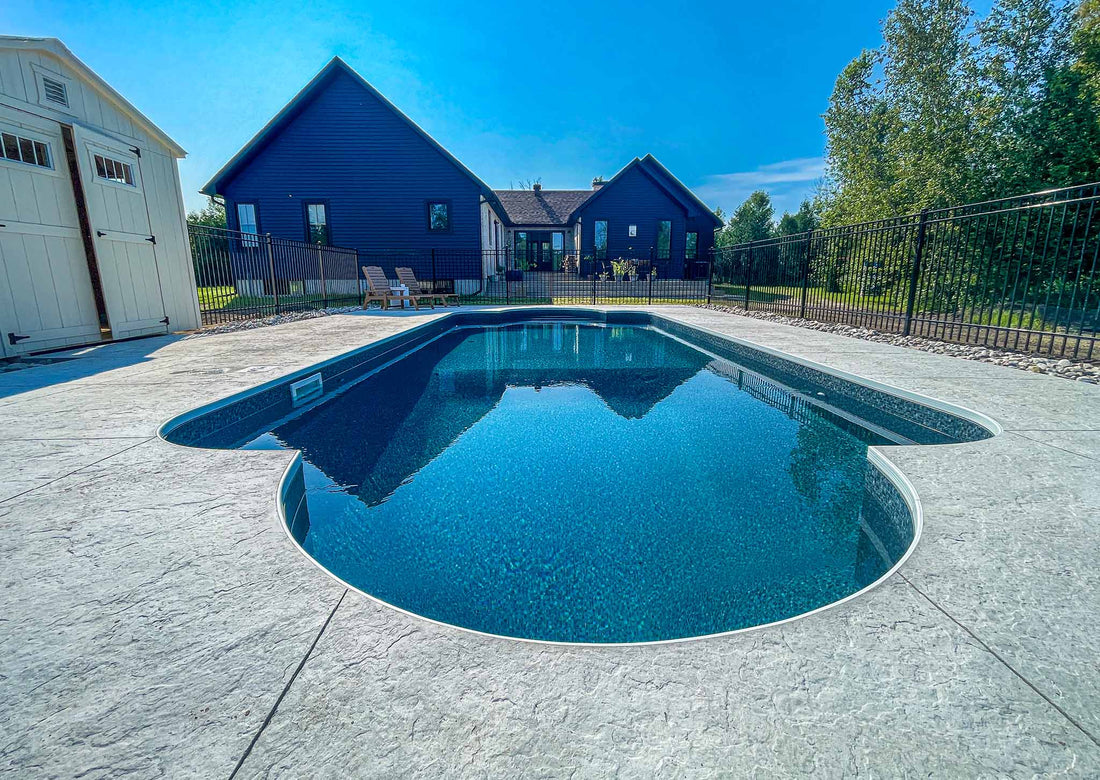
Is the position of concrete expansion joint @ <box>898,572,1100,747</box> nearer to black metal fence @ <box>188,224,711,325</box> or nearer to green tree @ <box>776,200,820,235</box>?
black metal fence @ <box>188,224,711,325</box>

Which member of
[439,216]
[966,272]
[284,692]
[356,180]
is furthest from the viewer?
[439,216]

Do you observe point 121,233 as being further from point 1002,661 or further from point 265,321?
point 1002,661

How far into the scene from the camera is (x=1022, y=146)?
35.7 feet

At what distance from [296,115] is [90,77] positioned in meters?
11.2

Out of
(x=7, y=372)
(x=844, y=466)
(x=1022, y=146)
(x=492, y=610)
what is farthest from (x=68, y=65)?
(x=1022, y=146)

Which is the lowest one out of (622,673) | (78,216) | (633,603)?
(633,603)

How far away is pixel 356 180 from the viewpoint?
55.2 feet

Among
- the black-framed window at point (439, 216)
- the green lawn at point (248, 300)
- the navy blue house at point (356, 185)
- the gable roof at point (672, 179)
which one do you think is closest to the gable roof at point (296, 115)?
the navy blue house at point (356, 185)

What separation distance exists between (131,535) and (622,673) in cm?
186

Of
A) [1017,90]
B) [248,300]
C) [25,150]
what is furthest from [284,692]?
Answer: [1017,90]

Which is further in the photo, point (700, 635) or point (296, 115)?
point (296, 115)

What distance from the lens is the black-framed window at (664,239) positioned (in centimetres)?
2219

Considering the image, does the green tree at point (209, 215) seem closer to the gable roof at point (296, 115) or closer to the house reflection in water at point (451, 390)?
the gable roof at point (296, 115)

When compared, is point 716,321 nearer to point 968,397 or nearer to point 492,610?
point 968,397
